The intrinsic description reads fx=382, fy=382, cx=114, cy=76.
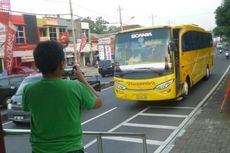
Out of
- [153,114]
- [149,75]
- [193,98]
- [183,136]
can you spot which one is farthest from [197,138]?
[193,98]

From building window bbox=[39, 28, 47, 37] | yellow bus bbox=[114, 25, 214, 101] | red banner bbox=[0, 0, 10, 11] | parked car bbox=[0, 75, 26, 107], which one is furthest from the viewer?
building window bbox=[39, 28, 47, 37]

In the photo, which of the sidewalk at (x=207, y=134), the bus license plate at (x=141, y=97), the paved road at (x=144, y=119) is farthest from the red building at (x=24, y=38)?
the sidewalk at (x=207, y=134)

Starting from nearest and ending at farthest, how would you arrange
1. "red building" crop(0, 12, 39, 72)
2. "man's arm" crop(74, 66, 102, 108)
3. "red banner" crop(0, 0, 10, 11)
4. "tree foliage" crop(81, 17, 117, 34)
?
"man's arm" crop(74, 66, 102, 108) → "red banner" crop(0, 0, 10, 11) → "red building" crop(0, 12, 39, 72) → "tree foliage" crop(81, 17, 117, 34)

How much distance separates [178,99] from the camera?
14227mm

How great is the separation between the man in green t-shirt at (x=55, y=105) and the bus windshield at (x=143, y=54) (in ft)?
33.4

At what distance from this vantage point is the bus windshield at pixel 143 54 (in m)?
13.0

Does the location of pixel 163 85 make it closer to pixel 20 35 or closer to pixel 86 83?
pixel 86 83

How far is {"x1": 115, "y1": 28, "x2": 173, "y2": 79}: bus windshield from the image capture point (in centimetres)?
1297

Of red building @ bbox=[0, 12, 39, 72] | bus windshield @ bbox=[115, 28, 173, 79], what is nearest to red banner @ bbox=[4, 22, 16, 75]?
red building @ bbox=[0, 12, 39, 72]

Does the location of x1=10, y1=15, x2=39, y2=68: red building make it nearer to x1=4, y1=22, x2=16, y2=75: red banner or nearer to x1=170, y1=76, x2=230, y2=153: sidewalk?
x1=4, y1=22, x2=16, y2=75: red banner

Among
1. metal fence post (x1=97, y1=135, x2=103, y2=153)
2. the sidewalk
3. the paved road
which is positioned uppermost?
metal fence post (x1=97, y1=135, x2=103, y2=153)

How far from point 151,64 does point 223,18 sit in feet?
111

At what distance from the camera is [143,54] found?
1343cm

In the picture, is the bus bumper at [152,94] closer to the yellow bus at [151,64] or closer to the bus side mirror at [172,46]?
the yellow bus at [151,64]
